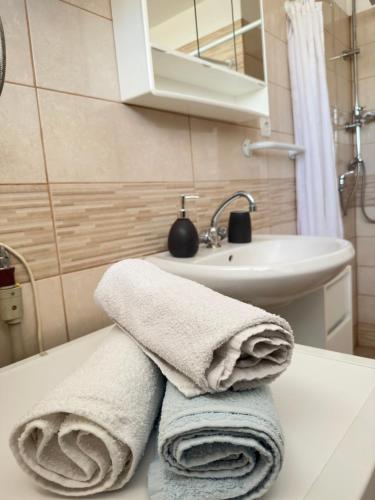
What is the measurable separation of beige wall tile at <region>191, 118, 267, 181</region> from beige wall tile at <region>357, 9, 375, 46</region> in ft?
3.98

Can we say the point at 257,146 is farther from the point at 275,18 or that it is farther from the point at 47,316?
the point at 47,316

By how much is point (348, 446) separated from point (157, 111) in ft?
2.98

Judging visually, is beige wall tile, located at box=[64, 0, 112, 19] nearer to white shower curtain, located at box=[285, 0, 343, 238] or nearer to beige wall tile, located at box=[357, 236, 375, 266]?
white shower curtain, located at box=[285, 0, 343, 238]

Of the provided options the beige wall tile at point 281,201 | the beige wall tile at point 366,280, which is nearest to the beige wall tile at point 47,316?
the beige wall tile at point 281,201

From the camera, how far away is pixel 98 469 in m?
0.34

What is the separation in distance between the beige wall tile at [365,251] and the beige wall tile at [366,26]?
3.80ft

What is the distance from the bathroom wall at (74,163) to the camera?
72cm

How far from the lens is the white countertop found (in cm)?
34

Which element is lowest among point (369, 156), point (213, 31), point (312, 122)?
point (369, 156)

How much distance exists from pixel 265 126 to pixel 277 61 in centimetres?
33

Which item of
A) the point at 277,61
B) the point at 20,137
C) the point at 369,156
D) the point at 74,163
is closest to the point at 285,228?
the point at 277,61

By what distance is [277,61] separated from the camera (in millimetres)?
1496

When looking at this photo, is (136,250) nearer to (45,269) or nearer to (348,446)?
(45,269)

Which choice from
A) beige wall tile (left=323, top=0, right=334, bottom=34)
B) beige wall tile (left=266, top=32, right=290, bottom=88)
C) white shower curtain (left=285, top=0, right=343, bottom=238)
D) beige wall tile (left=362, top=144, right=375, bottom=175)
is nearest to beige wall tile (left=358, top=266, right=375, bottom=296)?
beige wall tile (left=362, top=144, right=375, bottom=175)
